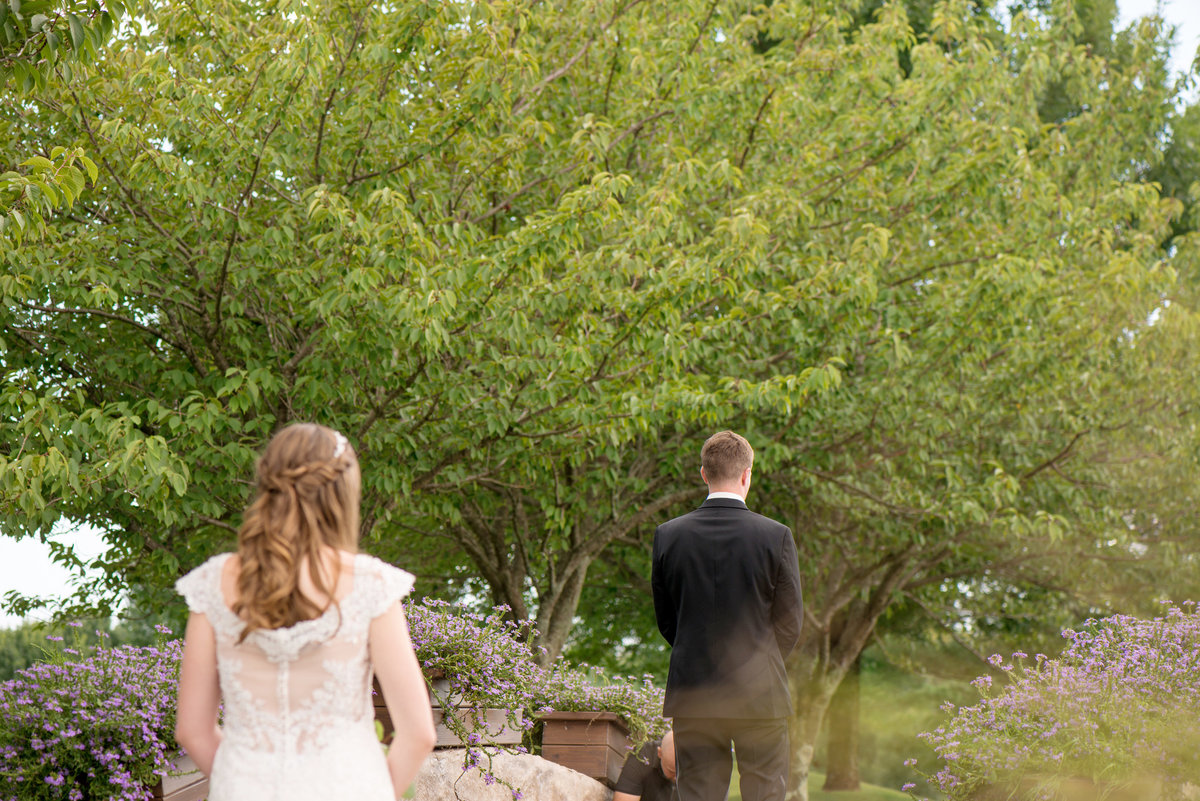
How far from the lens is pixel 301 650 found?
8.25 feet

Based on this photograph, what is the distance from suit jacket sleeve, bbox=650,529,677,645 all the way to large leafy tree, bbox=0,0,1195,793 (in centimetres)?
293

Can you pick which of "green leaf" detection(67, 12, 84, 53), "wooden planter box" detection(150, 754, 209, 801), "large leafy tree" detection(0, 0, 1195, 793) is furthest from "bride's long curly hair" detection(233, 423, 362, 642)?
"large leafy tree" detection(0, 0, 1195, 793)

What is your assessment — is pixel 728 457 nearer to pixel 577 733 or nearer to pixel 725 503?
pixel 725 503

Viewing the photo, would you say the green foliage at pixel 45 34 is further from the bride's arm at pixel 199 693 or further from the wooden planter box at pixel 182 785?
the wooden planter box at pixel 182 785

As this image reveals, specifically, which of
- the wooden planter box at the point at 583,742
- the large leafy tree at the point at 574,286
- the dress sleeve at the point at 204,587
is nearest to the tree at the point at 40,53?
the large leafy tree at the point at 574,286

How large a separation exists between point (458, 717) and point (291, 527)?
459 cm

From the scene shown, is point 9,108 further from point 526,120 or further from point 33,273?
point 526,120

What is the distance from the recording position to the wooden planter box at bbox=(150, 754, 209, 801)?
5.45m

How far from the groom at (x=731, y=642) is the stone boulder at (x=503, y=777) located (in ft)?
7.44

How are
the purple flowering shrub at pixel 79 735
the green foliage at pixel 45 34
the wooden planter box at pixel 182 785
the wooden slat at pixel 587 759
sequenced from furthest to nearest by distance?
the wooden slat at pixel 587 759
the wooden planter box at pixel 182 785
the purple flowering shrub at pixel 79 735
the green foliage at pixel 45 34

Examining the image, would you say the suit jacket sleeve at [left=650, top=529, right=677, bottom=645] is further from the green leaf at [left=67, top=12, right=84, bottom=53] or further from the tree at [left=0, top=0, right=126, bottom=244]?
the green leaf at [left=67, top=12, right=84, bottom=53]

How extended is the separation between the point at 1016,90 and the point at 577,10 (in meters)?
6.92

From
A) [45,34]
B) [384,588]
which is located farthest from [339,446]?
[45,34]

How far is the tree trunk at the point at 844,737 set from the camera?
65.9ft
